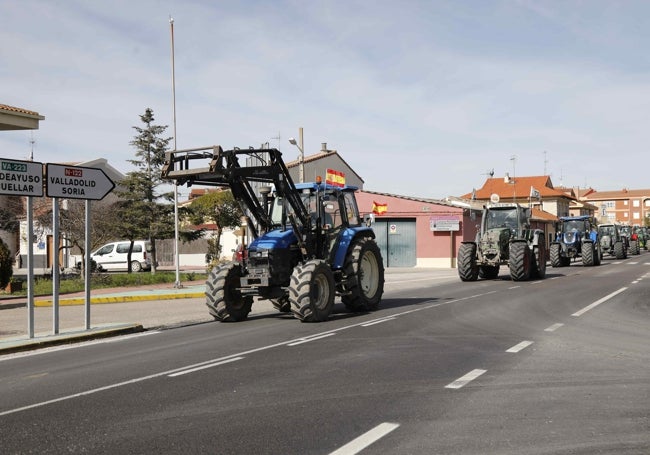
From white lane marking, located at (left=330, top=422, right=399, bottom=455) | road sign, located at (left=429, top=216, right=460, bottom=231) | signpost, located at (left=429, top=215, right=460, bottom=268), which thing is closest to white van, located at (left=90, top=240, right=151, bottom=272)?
road sign, located at (left=429, top=216, right=460, bottom=231)

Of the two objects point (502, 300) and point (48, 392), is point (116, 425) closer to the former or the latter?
point (48, 392)

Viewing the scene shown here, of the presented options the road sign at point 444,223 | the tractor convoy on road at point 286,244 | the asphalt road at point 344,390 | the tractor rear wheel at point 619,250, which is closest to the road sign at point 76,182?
the tractor convoy on road at point 286,244

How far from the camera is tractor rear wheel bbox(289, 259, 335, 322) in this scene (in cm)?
1130

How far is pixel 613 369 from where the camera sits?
23.7 ft

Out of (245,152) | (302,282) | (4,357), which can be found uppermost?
(245,152)

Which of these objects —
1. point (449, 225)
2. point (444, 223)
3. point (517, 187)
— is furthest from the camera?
point (517, 187)

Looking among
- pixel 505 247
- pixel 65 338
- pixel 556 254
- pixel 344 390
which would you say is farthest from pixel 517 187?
pixel 344 390

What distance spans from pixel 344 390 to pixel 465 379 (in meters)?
1.39

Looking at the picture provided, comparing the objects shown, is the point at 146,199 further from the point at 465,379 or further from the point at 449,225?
the point at 465,379

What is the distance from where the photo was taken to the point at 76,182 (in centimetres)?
1135

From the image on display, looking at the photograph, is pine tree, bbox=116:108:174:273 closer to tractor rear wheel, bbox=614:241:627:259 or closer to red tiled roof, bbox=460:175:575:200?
tractor rear wheel, bbox=614:241:627:259

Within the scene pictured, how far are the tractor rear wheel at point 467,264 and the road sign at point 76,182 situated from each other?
14.4 meters

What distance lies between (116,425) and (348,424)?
194 cm

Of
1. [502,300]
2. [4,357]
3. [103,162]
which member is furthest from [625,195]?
[4,357]
